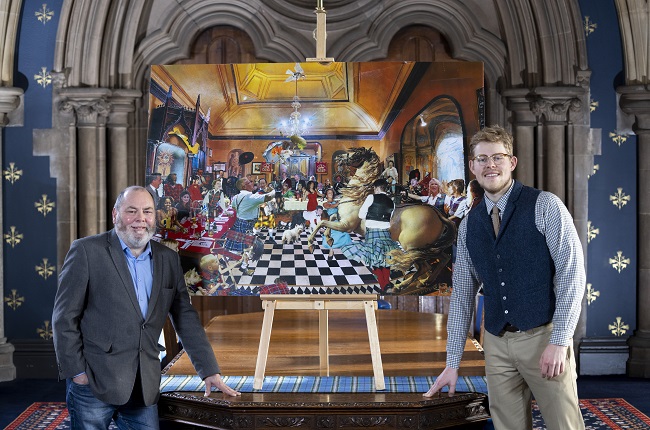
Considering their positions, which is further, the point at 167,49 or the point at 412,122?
the point at 167,49

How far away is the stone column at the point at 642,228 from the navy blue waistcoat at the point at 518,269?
3492 millimetres

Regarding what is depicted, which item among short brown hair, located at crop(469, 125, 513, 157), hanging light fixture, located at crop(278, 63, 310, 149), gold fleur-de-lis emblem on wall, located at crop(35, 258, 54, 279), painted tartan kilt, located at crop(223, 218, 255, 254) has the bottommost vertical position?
gold fleur-de-lis emblem on wall, located at crop(35, 258, 54, 279)

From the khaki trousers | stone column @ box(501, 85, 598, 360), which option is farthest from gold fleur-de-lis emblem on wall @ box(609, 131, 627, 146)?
the khaki trousers

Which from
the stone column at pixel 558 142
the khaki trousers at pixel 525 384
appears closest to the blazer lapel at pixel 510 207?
the khaki trousers at pixel 525 384

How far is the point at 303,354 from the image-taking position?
5422 millimetres

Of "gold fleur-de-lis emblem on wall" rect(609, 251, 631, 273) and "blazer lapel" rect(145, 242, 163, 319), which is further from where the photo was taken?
"gold fleur-de-lis emblem on wall" rect(609, 251, 631, 273)

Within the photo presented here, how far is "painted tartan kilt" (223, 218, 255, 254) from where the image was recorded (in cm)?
469

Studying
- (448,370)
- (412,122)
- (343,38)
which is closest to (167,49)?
(343,38)

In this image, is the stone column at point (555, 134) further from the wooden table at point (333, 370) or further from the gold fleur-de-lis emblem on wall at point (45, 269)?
the gold fleur-de-lis emblem on wall at point (45, 269)

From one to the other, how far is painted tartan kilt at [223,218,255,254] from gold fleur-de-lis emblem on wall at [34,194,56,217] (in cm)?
232

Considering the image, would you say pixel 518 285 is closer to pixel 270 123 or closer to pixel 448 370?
pixel 448 370

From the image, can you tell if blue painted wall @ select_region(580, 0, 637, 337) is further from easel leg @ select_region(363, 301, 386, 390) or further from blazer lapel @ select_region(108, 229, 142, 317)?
blazer lapel @ select_region(108, 229, 142, 317)

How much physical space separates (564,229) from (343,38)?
3913 millimetres

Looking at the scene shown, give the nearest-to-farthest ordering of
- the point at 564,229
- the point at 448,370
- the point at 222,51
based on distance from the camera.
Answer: the point at 564,229 < the point at 448,370 < the point at 222,51
